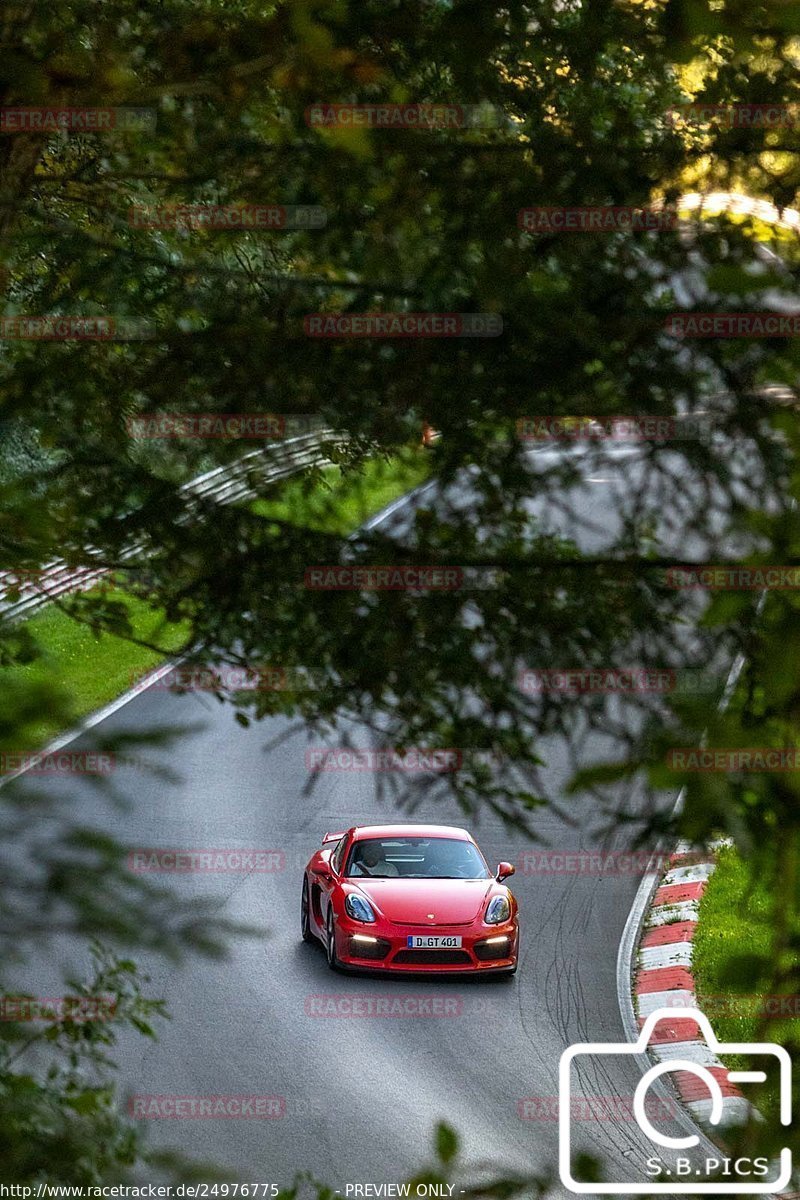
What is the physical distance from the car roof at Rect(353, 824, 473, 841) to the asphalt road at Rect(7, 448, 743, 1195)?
14cm

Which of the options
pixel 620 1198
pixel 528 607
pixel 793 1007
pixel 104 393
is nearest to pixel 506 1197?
pixel 620 1198

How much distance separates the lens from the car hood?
23.2 feet

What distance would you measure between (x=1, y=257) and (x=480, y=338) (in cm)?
124

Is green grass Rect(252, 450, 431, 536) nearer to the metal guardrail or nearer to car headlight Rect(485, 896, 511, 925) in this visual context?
the metal guardrail

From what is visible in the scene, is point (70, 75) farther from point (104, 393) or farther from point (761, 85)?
point (761, 85)

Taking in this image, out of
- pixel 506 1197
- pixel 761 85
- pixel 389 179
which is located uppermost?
pixel 761 85

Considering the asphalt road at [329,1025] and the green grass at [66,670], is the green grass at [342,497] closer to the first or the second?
the green grass at [66,670]

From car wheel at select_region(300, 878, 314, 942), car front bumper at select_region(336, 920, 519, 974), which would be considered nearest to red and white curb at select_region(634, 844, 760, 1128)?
car front bumper at select_region(336, 920, 519, 974)

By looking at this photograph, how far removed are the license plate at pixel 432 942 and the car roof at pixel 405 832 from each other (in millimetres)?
622

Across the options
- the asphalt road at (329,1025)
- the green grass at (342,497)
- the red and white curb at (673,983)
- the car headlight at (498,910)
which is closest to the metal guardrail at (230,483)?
the green grass at (342,497)

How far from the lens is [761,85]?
3.12m

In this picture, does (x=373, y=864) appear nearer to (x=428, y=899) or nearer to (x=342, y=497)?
(x=428, y=899)

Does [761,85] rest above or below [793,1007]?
above

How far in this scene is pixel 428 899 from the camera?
7.53m
